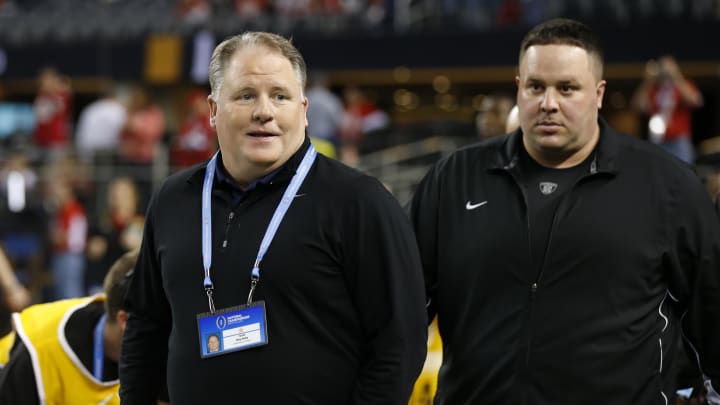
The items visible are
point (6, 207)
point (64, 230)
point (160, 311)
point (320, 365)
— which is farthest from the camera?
point (6, 207)

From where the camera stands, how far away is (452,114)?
23016 millimetres

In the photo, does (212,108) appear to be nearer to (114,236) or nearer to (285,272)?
(285,272)

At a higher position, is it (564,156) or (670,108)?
(564,156)

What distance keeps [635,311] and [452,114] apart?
63.9ft

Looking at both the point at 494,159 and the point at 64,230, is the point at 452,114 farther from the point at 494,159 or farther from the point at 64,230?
the point at 494,159

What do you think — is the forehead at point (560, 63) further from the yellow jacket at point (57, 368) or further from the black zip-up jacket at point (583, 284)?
the yellow jacket at point (57, 368)

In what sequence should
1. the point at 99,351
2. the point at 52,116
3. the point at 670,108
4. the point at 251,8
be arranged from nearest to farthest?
1. the point at 99,351
2. the point at 670,108
3. the point at 52,116
4. the point at 251,8

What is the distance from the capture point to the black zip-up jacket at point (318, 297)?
312 centimetres

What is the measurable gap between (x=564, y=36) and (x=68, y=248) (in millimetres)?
9336

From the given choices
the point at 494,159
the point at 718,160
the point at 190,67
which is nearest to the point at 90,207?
the point at 190,67

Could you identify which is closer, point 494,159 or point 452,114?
point 494,159

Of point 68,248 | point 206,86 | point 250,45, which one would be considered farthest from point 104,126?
point 250,45

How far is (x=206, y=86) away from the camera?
22078mm

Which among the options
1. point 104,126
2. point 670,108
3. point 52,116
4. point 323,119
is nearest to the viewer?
point 670,108
